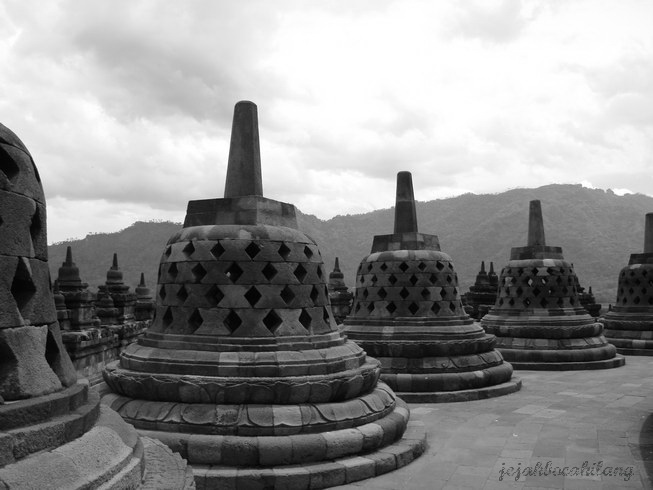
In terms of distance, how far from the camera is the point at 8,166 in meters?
2.93

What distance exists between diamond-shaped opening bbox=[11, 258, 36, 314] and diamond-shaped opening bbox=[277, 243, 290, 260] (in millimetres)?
3348

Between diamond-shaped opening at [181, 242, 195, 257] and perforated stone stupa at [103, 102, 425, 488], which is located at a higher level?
diamond-shaped opening at [181, 242, 195, 257]

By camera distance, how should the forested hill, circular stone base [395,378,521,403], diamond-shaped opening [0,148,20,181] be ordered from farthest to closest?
the forested hill → circular stone base [395,378,521,403] → diamond-shaped opening [0,148,20,181]

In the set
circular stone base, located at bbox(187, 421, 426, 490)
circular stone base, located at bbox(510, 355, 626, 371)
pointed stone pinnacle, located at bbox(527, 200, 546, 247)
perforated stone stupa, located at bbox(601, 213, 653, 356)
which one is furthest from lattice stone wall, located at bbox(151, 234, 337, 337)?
perforated stone stupa, located at bbox(601, 213, 653, 356)

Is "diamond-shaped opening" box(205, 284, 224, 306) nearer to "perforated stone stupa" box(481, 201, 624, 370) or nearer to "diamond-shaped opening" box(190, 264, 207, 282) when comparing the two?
"diamond-shaped opening" box(190, 264, 207, 282)

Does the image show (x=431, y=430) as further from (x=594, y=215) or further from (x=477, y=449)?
(x=594, y=215)

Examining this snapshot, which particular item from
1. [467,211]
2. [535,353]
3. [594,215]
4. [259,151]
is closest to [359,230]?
[467,211]

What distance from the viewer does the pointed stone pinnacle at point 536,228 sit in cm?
1436

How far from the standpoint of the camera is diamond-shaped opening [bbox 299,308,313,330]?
6195mm

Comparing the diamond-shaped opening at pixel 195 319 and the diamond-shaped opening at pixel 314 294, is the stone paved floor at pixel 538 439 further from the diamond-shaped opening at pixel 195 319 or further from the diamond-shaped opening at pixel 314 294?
the diamond-shaped opening at pixel 195 319

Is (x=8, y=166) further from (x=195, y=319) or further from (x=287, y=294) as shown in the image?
(x=287, y=294)

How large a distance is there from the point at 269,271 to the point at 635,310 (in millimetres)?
13485

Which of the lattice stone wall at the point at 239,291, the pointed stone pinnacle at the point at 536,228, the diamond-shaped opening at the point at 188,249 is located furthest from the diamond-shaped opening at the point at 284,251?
the pointed stone pinnacle at the point at 536,228

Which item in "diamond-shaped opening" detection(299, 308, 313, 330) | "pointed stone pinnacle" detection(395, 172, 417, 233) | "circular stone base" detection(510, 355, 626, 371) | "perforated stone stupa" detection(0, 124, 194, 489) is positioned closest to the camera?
"perforated stone stupa" detection(0, 124, 194, 489)
